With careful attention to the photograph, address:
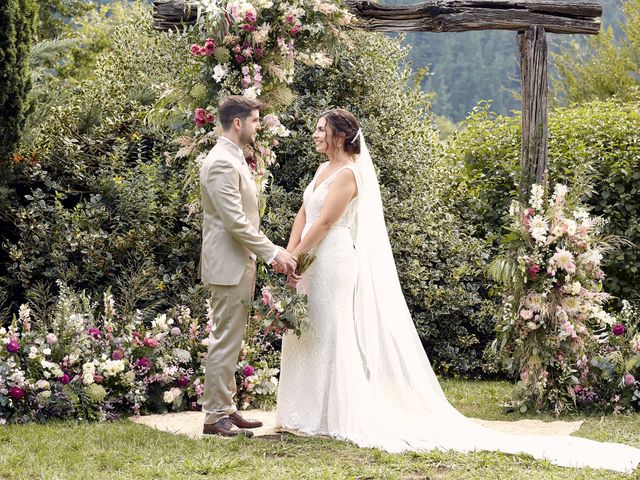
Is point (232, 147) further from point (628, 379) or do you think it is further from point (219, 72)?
point (628, 379)

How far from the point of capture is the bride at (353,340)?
5719 millimetres

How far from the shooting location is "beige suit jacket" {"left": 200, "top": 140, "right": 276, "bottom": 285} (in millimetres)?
5523

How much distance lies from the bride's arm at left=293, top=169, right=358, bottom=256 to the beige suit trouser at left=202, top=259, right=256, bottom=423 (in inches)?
17.1

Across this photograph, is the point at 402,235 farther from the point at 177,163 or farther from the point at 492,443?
the point at 492,443

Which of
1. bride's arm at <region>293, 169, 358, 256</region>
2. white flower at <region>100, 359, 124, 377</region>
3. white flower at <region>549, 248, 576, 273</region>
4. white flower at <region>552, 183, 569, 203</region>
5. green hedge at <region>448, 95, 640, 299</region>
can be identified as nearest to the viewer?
bride's arm at <region>293, 169, 358, 256</region>

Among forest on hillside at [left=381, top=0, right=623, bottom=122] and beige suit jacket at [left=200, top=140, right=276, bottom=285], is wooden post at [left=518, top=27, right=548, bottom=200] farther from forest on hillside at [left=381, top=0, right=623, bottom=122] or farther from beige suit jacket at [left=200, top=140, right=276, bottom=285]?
forest on hillside at [left=381, top=0, right=623, bottom=122]

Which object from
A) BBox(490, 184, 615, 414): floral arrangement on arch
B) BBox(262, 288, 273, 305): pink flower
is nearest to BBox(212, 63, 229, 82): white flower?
BBox(262, 288, 273, 305): pink flower

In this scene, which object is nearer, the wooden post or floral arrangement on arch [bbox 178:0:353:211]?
floral arrangement on arch [bbox 178:0:353:211]

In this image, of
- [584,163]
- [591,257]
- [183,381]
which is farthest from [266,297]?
[584,163]

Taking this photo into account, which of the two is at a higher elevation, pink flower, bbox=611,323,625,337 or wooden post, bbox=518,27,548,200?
wooden post, bbox=518,27,548,200

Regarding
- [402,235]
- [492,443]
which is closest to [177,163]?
[402,235]

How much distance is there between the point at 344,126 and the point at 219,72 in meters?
1.15

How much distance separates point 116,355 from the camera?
21.5ft

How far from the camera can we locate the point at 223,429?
564cm
